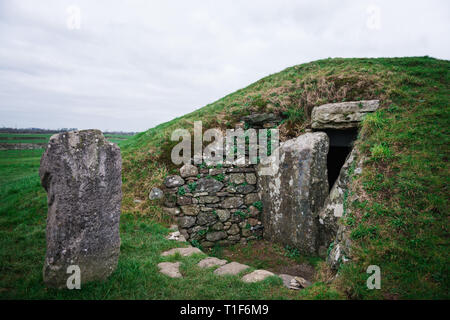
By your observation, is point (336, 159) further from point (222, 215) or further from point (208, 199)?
point (208, 199)

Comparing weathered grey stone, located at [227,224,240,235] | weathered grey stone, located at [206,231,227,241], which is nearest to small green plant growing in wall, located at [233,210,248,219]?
weathered grey stone, located at [227,224,240,235]

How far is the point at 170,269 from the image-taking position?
4.39m

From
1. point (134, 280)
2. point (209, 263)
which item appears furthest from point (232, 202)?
point (134, 280)

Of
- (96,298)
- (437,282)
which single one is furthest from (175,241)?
(437,282)

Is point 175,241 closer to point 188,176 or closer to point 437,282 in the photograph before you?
point 188,176

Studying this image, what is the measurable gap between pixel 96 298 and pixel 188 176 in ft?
14.2

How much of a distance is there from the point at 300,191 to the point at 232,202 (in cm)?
221

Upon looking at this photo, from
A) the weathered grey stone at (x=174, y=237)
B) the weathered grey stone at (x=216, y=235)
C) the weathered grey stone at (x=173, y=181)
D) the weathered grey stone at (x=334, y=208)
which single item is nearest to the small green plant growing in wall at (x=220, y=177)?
the weathered grey stone at (x=173, y=181)

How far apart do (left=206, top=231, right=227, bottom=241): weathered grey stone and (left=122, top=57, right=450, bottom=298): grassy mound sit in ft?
5.56

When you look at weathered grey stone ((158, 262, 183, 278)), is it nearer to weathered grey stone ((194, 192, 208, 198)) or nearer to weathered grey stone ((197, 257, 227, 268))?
weathered grey stone ((197, 257, 227, 268))

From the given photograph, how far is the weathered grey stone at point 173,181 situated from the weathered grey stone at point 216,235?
184 centimetres
